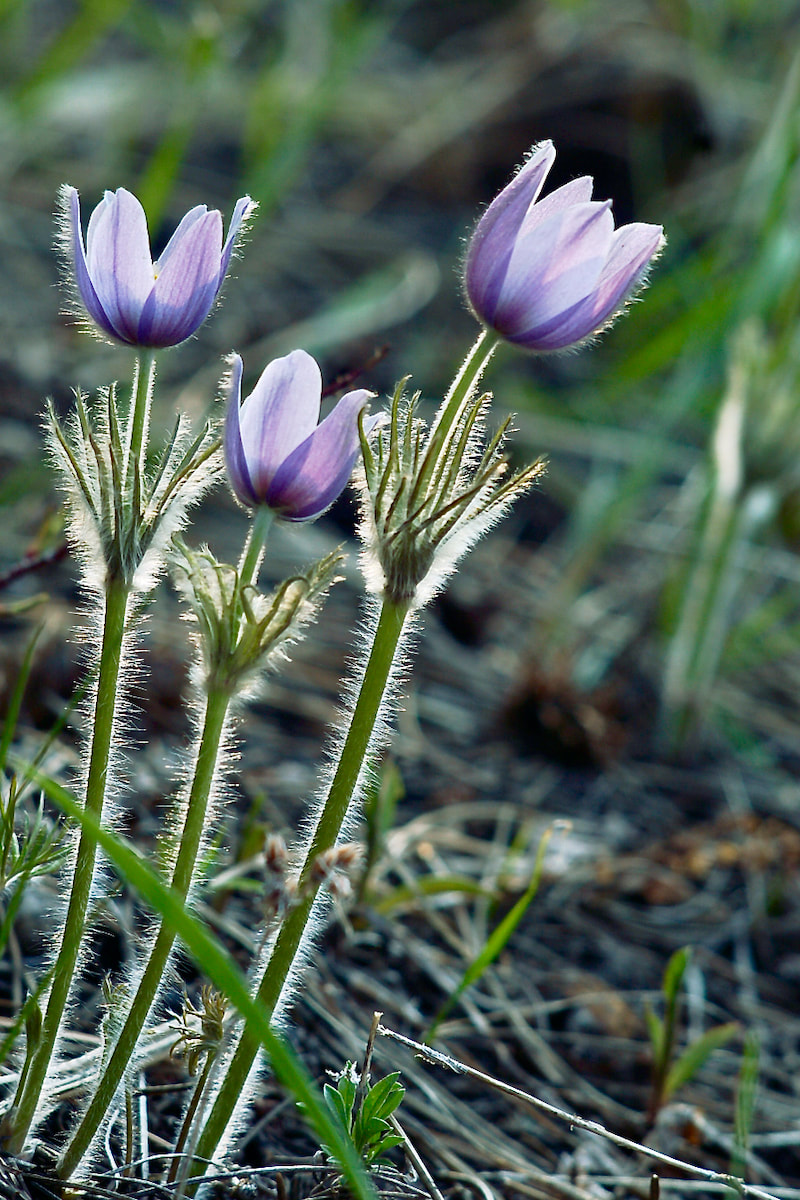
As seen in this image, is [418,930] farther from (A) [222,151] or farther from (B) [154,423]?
(A) [222,151]

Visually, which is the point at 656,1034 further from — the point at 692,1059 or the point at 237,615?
the point at 237,615

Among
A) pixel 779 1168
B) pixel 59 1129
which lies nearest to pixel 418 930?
pixel 779 1168

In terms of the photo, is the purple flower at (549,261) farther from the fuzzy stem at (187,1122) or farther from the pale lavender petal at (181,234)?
the fuzzy stem at (187,1122)

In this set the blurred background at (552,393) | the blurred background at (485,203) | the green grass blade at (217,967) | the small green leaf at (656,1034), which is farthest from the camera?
the blurred background at (485,203)

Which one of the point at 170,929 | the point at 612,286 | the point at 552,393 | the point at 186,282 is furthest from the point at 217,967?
the point at 552,393

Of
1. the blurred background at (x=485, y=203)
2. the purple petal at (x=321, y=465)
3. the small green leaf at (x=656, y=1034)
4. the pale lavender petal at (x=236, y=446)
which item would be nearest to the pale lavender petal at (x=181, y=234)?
the pale lavender petal at (x=236, y=446)

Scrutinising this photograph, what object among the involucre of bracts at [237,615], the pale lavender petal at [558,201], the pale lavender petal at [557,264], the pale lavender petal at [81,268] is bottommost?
the involucre of bracts at [237,615]
